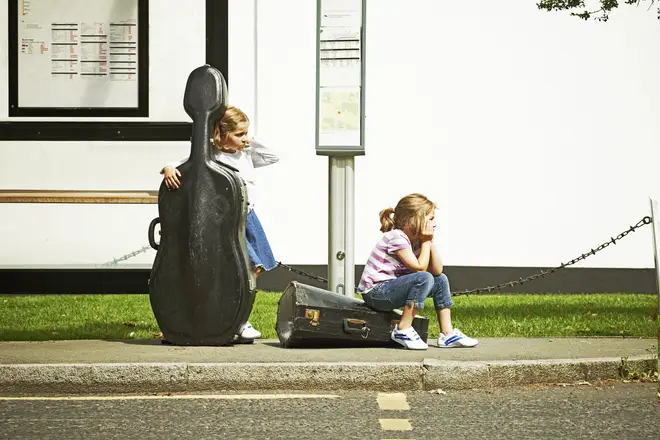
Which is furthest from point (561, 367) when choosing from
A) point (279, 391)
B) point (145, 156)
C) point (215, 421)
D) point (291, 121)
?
point (291, 121)

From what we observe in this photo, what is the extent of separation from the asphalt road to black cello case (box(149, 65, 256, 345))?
3.83ft

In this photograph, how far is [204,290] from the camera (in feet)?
24.9

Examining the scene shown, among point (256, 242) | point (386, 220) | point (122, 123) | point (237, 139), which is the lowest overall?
point (256, 242)

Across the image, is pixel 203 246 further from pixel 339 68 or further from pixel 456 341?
pixel 456 341

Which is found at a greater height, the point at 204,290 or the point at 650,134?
the point at 650,134

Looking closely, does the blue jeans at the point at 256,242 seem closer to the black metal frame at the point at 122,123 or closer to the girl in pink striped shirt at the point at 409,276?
the girl in pink striped shirt at the point at 409,276

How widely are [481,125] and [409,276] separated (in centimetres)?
567

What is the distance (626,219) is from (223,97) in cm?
662

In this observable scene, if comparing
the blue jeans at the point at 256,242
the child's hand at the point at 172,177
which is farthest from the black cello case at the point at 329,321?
the child's hand at the point at 172,177

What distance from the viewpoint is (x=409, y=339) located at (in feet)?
24.9

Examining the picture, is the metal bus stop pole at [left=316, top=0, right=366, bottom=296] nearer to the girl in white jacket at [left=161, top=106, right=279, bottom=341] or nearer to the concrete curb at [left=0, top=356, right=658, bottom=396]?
the girl in white jacket at [left=161, top=106, right=279, bottom=341]

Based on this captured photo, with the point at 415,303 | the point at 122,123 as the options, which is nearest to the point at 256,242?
the point at 415,303

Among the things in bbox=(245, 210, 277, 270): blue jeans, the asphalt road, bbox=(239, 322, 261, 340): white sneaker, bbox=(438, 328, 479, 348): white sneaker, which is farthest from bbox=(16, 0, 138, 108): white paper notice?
the asphalt road

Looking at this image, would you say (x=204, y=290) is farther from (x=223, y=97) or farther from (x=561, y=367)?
(x=561, y=367)
